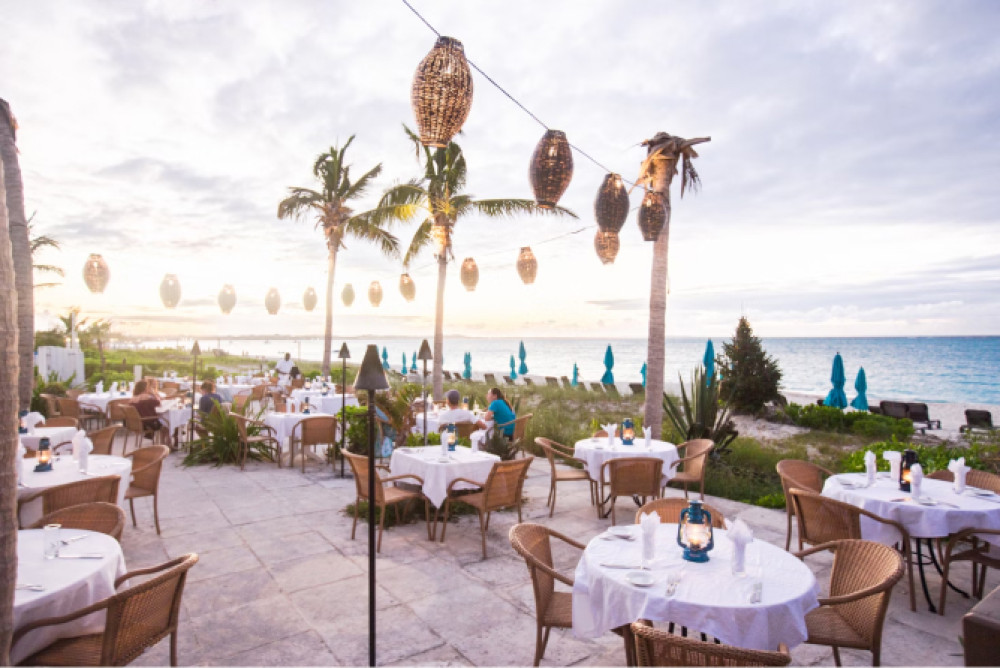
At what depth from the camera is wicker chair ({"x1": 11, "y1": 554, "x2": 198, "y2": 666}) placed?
2.23 m

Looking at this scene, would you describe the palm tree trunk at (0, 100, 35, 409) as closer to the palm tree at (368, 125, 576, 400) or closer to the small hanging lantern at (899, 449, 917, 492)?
the palm tree at (368, 125, 576, 400)

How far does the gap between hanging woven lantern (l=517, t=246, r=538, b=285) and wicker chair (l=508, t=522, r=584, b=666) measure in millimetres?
7763

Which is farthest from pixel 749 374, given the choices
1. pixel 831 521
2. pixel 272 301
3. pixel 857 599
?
pixel 272 301

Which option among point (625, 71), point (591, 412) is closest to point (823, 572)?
point (625, 71)

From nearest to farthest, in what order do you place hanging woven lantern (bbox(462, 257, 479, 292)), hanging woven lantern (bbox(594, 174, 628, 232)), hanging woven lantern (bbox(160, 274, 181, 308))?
1. hanging woven lantern (bbox(594, 174, 628, 232))
2. hanging woven lantern (bbox(462, 257, 479, 292))
3. hanging woven lantern (bbox(160, 274, 181, 308))

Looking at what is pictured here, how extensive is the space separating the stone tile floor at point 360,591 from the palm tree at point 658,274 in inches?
67.6

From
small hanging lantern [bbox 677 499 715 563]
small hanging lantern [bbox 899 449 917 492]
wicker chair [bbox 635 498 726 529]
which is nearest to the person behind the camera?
small hanging lantern [bbox 677 499 715 563]

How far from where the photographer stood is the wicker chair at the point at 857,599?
2.51m

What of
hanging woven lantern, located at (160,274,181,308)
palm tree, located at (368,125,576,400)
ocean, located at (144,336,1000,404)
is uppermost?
palm tree, located at (368,125,576,400)

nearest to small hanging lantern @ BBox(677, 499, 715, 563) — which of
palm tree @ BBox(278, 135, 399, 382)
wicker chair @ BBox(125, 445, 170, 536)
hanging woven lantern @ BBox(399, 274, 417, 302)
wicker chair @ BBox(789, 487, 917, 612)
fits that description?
wicker chair @ BBox(789, 487, 917, 612)

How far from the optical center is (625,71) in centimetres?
757

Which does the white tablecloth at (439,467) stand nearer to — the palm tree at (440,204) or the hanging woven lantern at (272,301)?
the palm tree at (440,204)

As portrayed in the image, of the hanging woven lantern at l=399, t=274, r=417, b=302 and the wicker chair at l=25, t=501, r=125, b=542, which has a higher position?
the hanging woven lantern at l=399, t=274, r=417, b=302

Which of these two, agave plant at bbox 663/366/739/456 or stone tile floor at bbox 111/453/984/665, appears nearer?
stone tile floor at bbox 111/453/984/665
